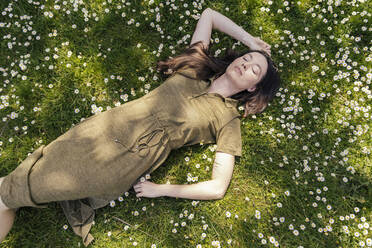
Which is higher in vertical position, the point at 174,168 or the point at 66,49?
the point at 66,49

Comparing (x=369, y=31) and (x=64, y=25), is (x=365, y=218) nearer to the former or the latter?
(x=369, y=31)

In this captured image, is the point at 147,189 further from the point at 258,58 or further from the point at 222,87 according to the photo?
the point at 258,58

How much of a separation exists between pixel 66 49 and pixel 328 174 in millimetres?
4234

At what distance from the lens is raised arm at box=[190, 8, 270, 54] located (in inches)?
152

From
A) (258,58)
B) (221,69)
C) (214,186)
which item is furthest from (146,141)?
(258,58)

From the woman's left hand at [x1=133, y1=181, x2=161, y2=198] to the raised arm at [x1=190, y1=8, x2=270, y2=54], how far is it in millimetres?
2013

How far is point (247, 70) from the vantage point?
339 cm

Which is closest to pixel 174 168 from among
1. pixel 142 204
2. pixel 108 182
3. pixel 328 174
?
pixel 142 204

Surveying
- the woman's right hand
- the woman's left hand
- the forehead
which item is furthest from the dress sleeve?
the woman's right hand

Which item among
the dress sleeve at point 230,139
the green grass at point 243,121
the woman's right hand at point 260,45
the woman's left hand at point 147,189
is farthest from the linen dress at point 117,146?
the woman's right hand at point 260,45

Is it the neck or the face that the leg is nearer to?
the neck

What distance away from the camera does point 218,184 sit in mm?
3428

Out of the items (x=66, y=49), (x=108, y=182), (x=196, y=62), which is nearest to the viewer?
Result: (x=108, y=182)

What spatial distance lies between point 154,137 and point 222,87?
3.62ft
